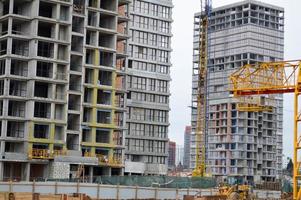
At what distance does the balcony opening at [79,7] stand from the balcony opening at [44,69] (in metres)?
9.88

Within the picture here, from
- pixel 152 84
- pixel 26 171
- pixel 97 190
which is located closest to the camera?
pixel 97 190

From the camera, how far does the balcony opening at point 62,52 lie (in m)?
86.8

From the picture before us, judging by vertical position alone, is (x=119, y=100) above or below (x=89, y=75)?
below

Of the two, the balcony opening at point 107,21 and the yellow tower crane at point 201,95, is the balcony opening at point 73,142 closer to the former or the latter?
the balcony opening at point 107,21

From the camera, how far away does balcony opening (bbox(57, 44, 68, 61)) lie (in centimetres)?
8681

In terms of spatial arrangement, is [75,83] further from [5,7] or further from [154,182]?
[154,182]

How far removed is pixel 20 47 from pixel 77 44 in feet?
28.4

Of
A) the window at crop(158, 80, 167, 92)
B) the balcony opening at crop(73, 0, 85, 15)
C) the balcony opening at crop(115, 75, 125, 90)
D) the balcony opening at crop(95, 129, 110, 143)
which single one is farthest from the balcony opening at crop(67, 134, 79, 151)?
the window at crop(158, 80, 167, 92)

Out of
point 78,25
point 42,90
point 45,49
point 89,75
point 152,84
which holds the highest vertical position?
point 78,25

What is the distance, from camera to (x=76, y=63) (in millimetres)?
90188

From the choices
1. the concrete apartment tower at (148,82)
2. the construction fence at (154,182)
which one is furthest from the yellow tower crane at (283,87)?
the concrete apartment tower at (148,82)

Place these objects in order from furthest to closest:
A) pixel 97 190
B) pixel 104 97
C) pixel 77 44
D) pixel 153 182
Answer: pixel 104 97
pixel 77 44
pixel 153 182
pixel 97 190

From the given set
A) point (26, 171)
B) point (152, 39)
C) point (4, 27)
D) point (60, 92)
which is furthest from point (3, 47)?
point (152, 39)

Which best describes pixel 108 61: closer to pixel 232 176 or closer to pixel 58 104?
pixel 58 104
